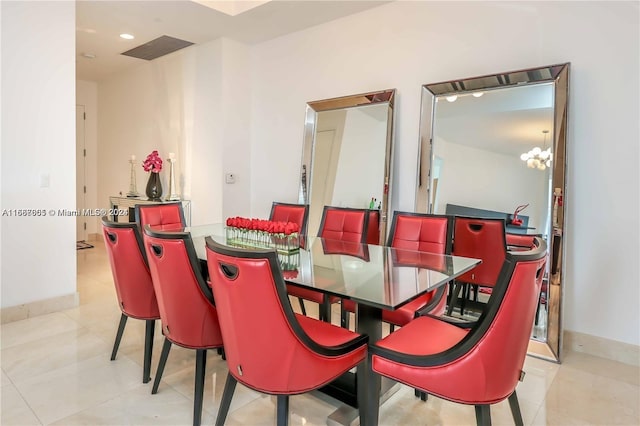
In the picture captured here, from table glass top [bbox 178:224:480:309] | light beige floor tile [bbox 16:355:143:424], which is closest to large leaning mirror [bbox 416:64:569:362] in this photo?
table glass top [bbox 178:224:480:309]

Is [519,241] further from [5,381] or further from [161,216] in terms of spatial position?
[5,381]

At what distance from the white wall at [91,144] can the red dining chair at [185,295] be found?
6026 mm

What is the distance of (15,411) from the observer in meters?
2.05

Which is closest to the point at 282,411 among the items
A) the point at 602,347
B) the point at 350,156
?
the point at 602,347

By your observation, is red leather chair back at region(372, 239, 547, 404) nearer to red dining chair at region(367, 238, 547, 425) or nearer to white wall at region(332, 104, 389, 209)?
red dining chair at region(367, 238, 547, 425)

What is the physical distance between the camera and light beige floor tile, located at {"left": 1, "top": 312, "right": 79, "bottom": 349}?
9.73 ft

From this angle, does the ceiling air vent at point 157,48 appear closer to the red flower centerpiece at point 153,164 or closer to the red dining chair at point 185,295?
the red flower centerpiece at point 153,164

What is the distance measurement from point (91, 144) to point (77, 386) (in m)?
5.85

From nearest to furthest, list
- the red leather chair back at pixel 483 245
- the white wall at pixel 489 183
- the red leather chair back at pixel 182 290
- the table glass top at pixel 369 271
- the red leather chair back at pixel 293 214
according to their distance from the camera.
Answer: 1. the table glass top at pixel 369 271
2. the red leather chair back at pixel 182 290
3. the white wall at pixel 489 183
4. the red leather chair back at pixel 483 245
5. the red leather chair back at pixel 293 214

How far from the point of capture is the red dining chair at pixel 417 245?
2.27m

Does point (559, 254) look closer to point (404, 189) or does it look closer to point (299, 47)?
point (404, 189)

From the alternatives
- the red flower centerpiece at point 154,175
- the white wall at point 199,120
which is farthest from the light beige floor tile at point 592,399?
the red flower centerpiece at point 154,175

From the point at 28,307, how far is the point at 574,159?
15.0 feet

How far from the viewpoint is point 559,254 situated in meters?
2.81
